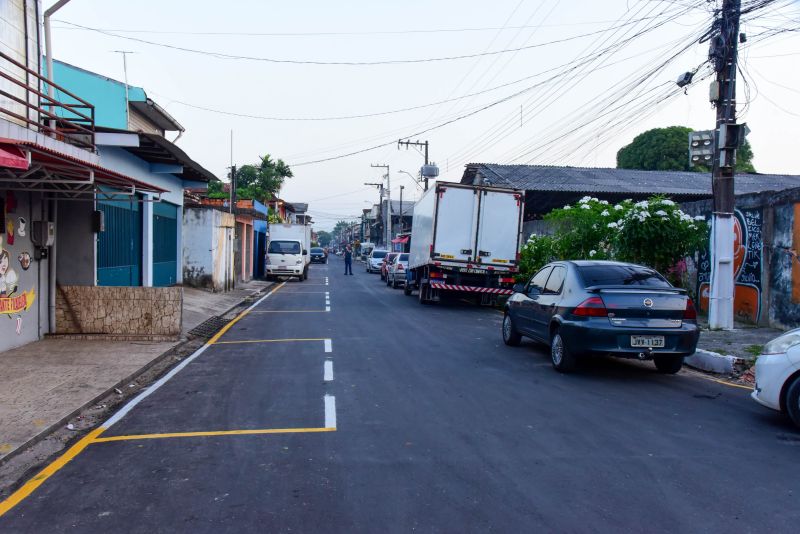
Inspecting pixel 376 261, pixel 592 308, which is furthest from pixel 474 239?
pixel 376 261

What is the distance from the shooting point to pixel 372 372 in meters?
9.21

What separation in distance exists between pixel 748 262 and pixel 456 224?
7.57m

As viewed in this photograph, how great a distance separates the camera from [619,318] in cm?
849

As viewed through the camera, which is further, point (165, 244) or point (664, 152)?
point (664, 152)

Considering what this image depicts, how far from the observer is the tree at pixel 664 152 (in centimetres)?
4572

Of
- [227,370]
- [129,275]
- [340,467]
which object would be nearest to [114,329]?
[227,370]

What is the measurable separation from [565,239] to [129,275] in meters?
11.5

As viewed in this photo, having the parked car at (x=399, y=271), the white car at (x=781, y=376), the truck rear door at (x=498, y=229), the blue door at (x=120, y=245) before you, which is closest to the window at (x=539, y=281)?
the white car at (x=781, y=376)

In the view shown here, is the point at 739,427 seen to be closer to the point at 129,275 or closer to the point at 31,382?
the point at 31,382

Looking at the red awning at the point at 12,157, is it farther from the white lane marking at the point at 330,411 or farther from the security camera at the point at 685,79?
the security camera at the point at 685,79

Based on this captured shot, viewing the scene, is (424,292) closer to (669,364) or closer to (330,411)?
(669,364)

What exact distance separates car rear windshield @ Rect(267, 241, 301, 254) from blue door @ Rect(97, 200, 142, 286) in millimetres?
16287

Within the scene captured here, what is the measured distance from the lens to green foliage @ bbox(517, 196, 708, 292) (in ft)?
45.6

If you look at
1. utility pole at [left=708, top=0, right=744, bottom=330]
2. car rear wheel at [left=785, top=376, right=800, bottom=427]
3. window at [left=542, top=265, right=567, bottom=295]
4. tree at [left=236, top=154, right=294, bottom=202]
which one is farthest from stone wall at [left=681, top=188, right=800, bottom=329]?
tree at [left=236, top=154, right=294, bottom=202]
